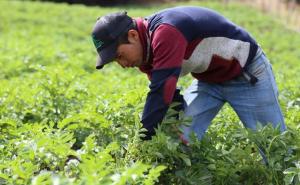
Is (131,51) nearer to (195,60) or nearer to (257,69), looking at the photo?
(195,60)

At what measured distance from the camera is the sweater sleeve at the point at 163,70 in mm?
3656

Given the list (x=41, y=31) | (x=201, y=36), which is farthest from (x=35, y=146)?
(x=41, y=31)

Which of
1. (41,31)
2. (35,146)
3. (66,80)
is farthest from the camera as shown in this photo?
(41,31)

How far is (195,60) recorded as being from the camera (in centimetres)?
403

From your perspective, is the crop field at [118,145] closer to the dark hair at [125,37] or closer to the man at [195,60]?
the man at [195,60]

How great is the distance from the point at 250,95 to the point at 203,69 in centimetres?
40

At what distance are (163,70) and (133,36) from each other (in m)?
0.34

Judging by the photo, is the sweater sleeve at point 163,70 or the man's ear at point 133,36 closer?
the sweater sleeve at point 163,70

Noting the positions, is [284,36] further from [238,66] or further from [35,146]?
[35,146]

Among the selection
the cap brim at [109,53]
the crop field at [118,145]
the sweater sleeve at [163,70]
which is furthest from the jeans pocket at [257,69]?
the cap brim at [109,53]

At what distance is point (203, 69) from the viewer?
416cm

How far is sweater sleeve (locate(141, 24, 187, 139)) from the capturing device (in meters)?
3.66

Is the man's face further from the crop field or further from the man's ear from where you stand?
the crop field

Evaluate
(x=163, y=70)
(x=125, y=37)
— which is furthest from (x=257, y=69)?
(x=125, y=37)
